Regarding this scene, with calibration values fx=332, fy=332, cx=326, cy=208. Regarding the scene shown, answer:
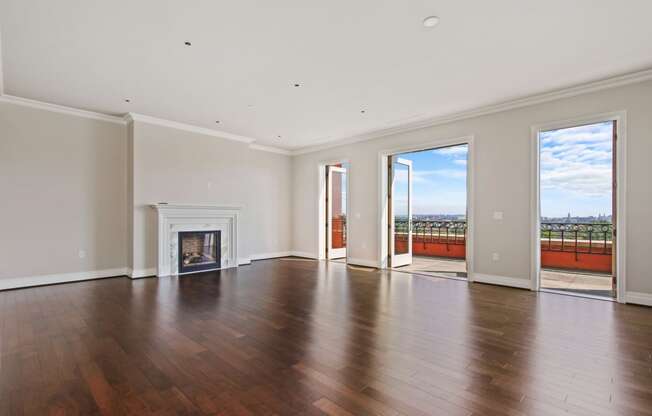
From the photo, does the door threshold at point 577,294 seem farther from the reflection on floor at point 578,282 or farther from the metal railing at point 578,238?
the metal railing at point 578,238

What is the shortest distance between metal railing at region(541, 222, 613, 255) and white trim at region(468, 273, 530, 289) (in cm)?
288

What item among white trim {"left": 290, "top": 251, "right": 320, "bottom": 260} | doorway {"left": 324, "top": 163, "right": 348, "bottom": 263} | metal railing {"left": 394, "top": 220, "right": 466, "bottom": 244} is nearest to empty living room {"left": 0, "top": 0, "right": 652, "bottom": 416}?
white trim {"left": 290, "top": 251, "right": 320, "bottom": 260}

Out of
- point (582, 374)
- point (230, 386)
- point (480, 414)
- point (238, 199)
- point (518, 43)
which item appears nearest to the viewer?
point (480, 414)

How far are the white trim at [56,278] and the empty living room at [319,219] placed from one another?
0.09ft

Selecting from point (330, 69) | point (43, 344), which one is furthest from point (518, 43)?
point (43, 344)

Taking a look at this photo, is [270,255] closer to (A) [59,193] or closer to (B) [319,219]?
(B) [319,219]

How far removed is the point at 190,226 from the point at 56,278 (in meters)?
2.16

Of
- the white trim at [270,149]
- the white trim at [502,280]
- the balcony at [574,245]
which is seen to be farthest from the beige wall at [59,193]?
the white trim at [502,280]

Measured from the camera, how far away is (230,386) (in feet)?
7.06

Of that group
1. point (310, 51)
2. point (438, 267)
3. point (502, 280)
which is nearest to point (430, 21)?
point (310, 51)

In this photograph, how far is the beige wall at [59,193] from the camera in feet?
16.2

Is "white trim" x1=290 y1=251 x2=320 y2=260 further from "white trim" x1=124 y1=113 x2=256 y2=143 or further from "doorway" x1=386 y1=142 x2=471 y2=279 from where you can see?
"white trim" x1=124 y1=113 x2=256 y2=143

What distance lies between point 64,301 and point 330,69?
4444mm

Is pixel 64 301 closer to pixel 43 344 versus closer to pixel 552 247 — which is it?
pixel 43 344
